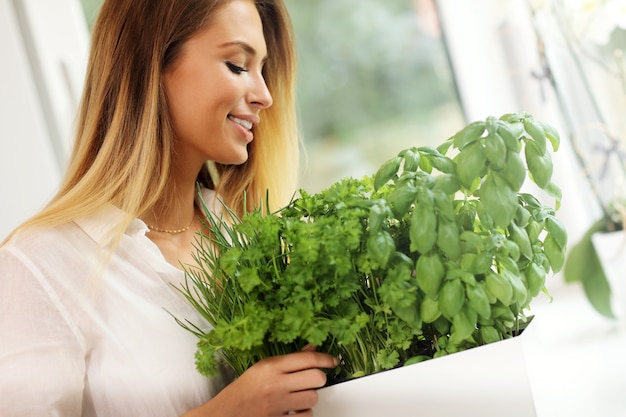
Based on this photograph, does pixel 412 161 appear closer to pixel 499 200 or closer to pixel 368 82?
pixel 499 200

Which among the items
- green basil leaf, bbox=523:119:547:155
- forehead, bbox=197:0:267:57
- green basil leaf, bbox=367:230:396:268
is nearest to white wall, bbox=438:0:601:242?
forehead, bbox=197:0:267:57

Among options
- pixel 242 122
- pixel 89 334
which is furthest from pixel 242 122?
pixel 89 334

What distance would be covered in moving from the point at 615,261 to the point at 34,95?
1.65 metres

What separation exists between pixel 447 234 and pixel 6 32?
1649mm

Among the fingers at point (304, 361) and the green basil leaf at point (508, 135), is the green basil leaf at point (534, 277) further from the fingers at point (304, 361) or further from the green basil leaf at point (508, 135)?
the fingers at point (304, 361)

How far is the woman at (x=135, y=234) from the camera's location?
39.1 inches

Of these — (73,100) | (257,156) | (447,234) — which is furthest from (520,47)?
(447,234)

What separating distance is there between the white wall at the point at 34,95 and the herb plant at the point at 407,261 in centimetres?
118

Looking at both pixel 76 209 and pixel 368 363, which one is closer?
pixel 368 363

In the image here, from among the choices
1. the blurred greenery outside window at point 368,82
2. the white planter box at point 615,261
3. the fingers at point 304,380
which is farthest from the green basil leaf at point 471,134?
the blurred greenery outside window at point 368,82

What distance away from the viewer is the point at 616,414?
1.00 metres

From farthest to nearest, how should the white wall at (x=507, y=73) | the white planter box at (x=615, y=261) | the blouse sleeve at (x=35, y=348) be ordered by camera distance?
the white wall at (x=507, y=73) → the white planter box at (x=615, y=261) → the blouse sleeve at (x=35, y=348)

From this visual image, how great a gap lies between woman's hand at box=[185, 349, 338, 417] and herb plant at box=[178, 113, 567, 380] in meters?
0.03

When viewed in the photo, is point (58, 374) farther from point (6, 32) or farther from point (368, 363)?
point (6, 32)
